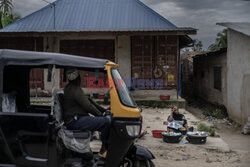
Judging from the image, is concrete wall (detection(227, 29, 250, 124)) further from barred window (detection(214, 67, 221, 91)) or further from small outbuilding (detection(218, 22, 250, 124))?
barred window (detection(214, 67, 221, 91))

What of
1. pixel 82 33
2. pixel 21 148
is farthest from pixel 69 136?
pixel 82 33

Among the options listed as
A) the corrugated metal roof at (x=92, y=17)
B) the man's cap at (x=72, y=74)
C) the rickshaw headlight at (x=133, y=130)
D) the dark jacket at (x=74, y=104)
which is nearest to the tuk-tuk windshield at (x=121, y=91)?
the rickshaw headlight at (x=133, y=130)

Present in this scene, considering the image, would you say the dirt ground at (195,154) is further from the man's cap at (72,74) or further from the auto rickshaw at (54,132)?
the man's cap at (72,74)

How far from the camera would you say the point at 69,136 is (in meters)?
4.40

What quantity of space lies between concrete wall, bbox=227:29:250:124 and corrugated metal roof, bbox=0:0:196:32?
462 cm

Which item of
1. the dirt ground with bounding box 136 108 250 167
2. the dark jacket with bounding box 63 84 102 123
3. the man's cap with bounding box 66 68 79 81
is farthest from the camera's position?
the dirt ground with bounding box 136 108 250 167

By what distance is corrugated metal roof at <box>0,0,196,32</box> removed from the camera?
16.8 meters

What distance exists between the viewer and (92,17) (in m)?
17.6

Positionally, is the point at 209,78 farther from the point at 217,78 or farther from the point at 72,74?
the point at 72,74

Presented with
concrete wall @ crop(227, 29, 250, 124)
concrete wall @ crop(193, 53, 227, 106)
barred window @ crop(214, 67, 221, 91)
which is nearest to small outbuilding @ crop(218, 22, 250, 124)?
concrete wall @ crop(227, 29, 250, 124)

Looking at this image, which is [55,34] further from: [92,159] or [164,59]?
[92,159]

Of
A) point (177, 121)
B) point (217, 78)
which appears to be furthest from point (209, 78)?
point (177, 121)

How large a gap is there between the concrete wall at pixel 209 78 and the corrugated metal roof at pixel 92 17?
10.2ft

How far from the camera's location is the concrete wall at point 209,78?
47.9ft
